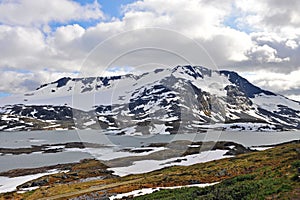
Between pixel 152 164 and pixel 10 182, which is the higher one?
pixel 152 164

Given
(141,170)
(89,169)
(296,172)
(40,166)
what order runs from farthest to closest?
1. (40,166)
2. (89,169)
3. (141,170)
4. (296,172)

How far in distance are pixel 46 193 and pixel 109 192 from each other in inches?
545

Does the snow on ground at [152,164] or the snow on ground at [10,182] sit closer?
the snow on ground at [10,182]

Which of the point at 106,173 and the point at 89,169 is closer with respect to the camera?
the point at 106,173

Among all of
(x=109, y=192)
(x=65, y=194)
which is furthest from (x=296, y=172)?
(x=65, y=194)

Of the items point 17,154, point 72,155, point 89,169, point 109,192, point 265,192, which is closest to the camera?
point 265,192

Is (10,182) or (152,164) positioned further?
(152,164)

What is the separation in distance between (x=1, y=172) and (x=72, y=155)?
32.8 m

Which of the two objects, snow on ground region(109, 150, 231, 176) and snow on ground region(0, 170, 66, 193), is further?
snow on ground region(109, 150, 231, 176)

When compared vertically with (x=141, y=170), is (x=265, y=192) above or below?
above

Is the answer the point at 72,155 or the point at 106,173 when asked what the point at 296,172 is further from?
the point at 72,155

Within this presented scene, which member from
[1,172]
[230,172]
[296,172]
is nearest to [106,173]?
[1,172]

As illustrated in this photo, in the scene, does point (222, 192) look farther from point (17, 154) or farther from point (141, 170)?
point (17, 154)

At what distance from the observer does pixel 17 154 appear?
123m
